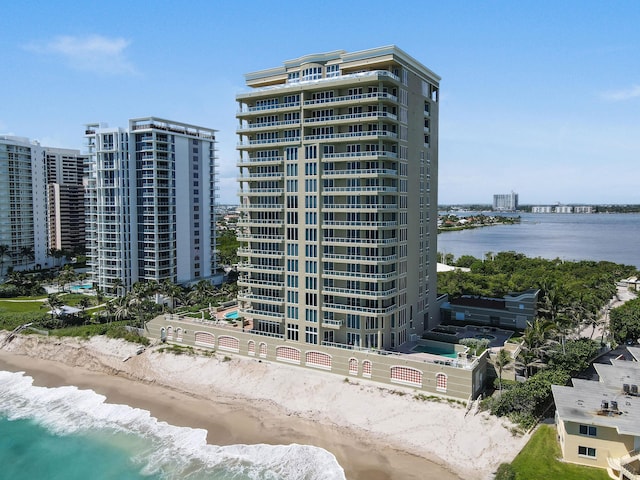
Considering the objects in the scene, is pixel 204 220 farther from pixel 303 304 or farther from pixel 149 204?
pixel 303 304

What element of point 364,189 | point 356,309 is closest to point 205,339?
point 356,309

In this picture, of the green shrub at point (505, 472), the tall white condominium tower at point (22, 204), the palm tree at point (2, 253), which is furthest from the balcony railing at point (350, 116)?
the tall white condominium tower at point (22, 204)

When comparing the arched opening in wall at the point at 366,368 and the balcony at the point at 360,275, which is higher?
the balcony at the point at 360,275

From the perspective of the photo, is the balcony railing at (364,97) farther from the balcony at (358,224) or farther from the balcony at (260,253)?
the balcony at (260,253)

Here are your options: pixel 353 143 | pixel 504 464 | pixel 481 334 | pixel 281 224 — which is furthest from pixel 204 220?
pixel 504 464

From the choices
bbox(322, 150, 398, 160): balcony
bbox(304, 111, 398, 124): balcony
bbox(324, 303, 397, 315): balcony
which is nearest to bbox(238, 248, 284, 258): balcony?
bbox(324, 303, 397, 315): balcony

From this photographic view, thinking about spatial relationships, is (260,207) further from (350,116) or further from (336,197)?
(350,116)
